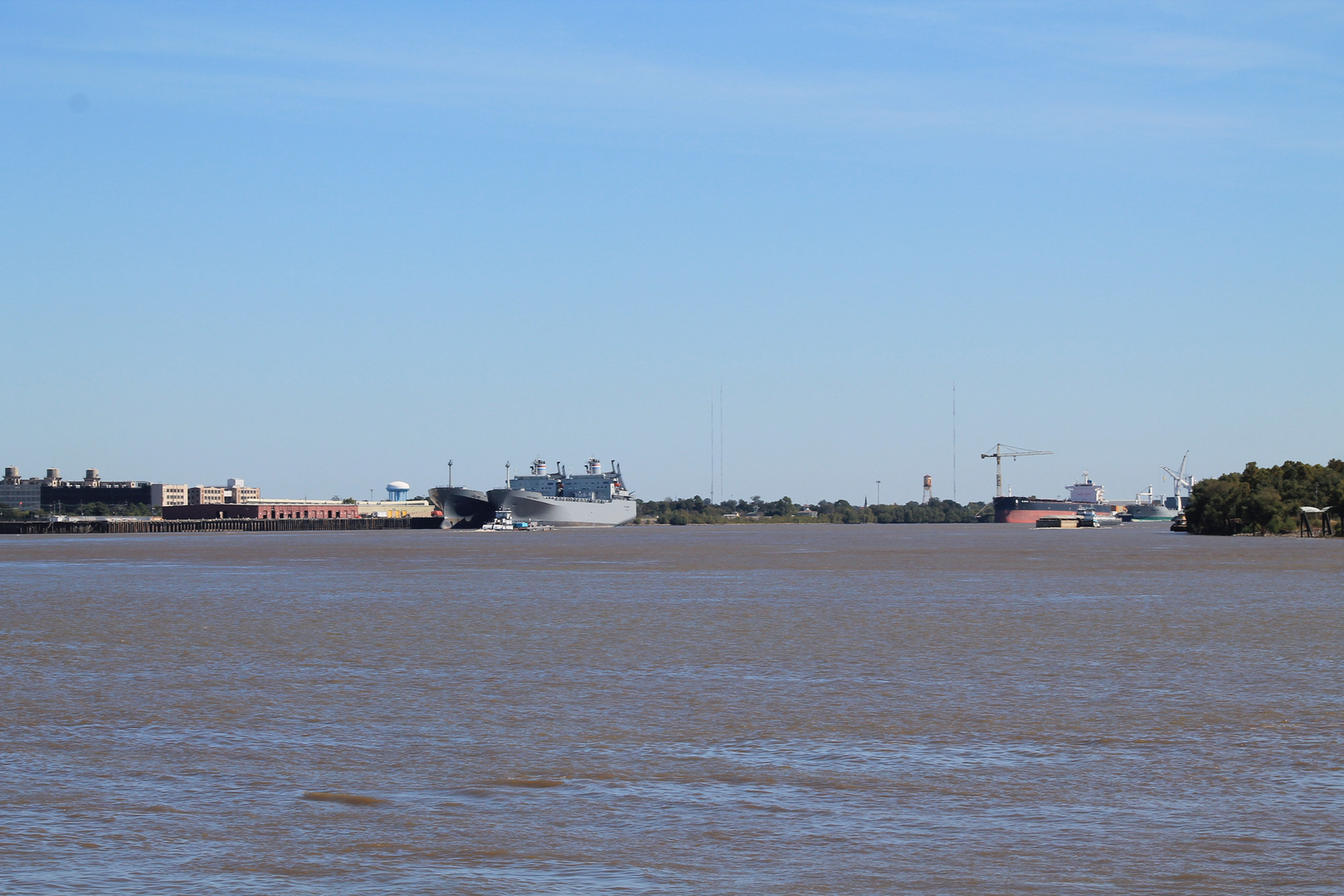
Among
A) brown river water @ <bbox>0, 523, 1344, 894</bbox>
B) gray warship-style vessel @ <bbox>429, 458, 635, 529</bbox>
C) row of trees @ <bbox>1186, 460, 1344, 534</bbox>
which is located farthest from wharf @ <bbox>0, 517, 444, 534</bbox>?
brown river water @ <bbox>0, 523, 1344, 894</bbox>

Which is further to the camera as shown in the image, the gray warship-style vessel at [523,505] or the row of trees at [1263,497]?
the gray warship-style vessel at [523,505]

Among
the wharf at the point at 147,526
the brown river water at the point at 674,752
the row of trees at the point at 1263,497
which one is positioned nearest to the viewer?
the brown river water at the point at 674,752

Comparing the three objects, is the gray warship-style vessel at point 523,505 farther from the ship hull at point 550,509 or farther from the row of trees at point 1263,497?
the row of trees at point 1263,497

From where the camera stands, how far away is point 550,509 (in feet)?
576

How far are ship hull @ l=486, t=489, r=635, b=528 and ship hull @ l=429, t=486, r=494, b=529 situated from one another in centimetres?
216

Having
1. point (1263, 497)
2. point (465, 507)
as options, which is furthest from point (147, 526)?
point (1263, 497)

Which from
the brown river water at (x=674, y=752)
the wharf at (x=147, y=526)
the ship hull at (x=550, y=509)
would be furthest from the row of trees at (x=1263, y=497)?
the wharf at (x=147, y=526)

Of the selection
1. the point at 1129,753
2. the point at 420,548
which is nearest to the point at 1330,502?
the point at 420,548

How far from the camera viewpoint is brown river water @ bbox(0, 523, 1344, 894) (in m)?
9.69

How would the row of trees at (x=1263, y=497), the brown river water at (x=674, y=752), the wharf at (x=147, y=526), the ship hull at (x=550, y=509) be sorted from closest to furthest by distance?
the brown river water at (x=674, y=752), the row of trees at (x=1263, y=497), the ship hull at (x=550, y=509), the wharf at (x=147, y=526)

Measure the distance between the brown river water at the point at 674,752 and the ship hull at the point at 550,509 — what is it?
137m

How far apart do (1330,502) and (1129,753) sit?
9741cm

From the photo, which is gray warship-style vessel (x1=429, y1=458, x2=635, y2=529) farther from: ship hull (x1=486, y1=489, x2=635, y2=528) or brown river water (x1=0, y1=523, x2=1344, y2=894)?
brown river water (x1=0, y1=523, x2=1344, y2=894)

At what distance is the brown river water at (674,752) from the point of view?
9688mm
